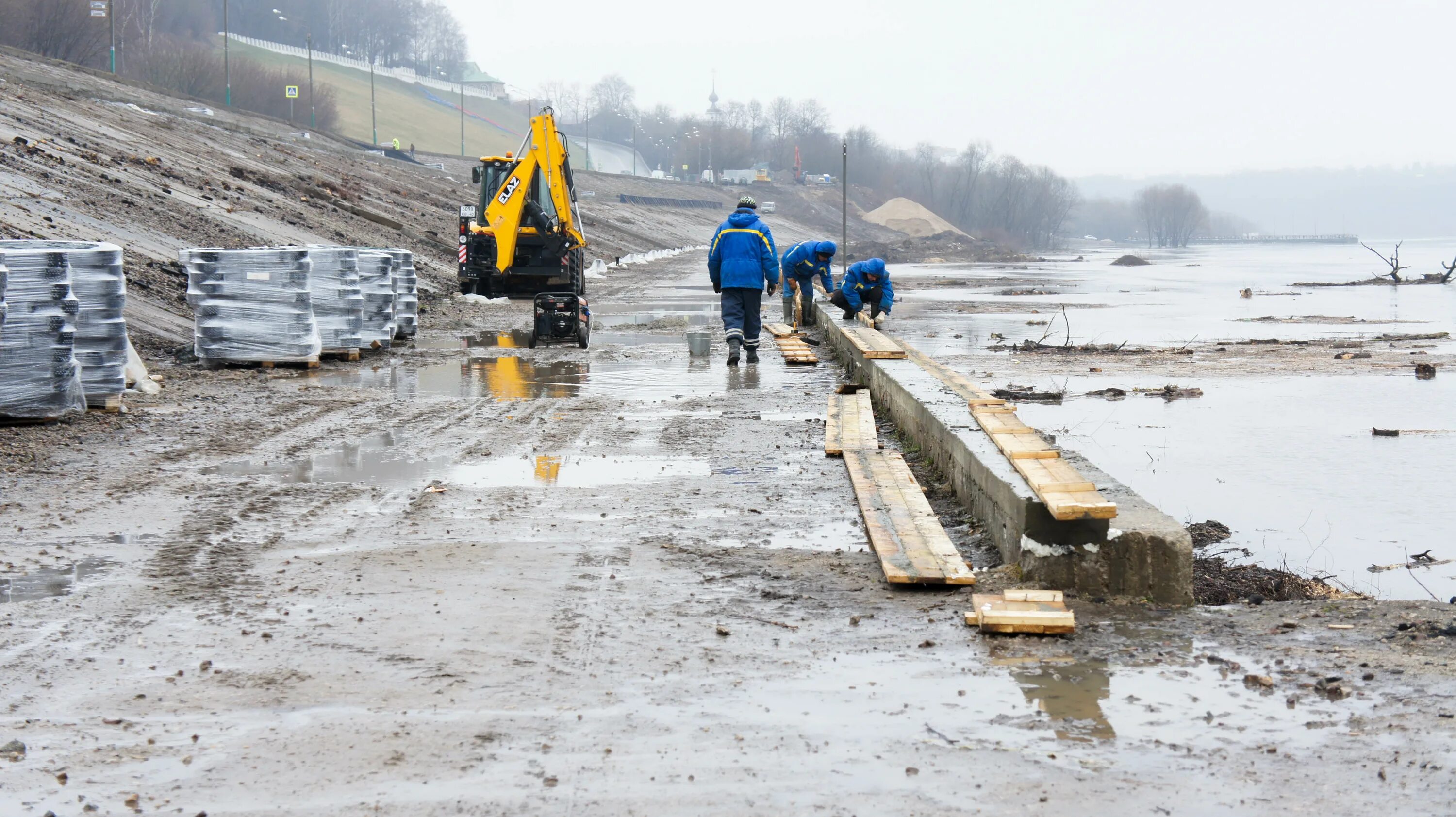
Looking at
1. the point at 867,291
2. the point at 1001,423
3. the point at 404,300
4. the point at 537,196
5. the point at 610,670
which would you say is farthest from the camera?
the point at 537,196

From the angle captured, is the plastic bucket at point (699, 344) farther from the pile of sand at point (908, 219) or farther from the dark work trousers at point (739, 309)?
the pile of sand at point (908, 219)

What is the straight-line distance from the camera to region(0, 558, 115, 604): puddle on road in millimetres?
5426

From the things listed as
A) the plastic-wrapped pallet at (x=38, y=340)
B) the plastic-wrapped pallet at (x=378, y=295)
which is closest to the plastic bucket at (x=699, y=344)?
the plastic-wrapped pallet at (x=378, y=295)

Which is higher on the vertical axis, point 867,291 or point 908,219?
point 908,219

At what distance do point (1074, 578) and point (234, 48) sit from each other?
141 meters

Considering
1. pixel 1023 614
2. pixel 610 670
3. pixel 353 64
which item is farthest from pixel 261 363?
pixel 353 64

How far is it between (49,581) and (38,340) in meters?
4.83

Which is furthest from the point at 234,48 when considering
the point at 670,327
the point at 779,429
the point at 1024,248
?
the point at 779,429

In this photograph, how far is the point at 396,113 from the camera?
13838cm

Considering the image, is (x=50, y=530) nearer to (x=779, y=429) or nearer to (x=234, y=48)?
(x=779, y=429)

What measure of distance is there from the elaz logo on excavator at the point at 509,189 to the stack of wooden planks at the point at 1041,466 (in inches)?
504

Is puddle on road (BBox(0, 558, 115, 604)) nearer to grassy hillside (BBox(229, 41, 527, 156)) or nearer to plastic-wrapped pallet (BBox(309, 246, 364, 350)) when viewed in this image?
plastic-wrapped pallet (BBox(309, 246, 364, 350))

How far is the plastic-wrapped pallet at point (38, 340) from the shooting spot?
9578 millimetres

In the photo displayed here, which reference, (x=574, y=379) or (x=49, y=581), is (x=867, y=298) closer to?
(x=574, y=379)
